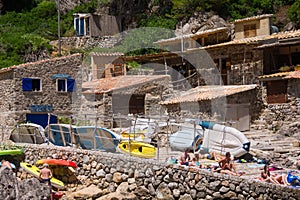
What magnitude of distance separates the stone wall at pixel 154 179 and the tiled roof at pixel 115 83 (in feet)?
28.5

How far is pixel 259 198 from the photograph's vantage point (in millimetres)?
14703

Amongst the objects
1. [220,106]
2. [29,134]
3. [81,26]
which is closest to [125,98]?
[220,106]

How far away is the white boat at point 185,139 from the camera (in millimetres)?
20312

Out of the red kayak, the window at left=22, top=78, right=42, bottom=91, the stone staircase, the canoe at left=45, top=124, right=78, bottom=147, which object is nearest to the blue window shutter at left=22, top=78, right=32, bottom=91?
the window at left=22, top=78, right=42, bottom=91

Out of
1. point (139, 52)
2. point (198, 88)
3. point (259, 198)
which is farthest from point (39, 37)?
point (259, 198)

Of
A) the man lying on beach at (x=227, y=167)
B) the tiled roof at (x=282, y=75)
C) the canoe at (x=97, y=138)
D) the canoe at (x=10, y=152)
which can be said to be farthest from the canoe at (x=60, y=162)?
the tiled roof at (x=282, y=75)

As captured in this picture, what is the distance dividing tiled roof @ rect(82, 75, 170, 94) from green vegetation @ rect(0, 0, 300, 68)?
9.31 meters

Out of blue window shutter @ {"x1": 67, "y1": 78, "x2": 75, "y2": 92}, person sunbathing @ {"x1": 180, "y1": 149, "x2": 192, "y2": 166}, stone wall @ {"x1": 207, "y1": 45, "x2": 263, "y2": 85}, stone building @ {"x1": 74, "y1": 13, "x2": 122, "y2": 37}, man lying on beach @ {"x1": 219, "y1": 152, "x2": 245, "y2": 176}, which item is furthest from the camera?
stone building @ {"x1": 74, "y1": 13, "x2": 122, "y2": 37}

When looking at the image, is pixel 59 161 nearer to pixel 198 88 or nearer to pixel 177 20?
pixel 198 88

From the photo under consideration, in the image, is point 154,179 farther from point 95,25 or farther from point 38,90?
point 95,25

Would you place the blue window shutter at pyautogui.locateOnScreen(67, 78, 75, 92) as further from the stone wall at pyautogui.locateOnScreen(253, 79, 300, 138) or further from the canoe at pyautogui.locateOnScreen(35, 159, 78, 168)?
the stone wall at pyautogui.locateOnScreen(253, 79, 300, 138)

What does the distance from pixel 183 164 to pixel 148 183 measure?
1402 mm

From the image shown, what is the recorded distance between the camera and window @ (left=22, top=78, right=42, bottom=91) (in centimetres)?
2708

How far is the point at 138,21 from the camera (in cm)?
4731
